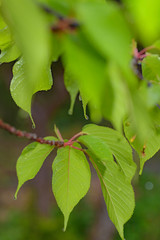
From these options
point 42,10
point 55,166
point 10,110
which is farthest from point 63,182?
point 10,110

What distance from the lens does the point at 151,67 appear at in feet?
1.81

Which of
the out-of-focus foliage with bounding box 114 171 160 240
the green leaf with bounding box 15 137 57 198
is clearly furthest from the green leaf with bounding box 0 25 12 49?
the out-of-focus foliage with bounding box 114 171 160 240

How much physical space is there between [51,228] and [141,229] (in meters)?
1.50

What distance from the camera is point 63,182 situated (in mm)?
632

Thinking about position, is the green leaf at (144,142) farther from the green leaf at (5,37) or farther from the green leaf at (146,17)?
the green leaf at (146,17)

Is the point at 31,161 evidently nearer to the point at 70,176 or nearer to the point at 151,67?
the point at 70,176

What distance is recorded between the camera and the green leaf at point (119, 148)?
605 millimetres

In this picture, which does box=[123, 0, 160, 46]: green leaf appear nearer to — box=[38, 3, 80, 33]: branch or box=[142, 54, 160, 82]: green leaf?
box=[38, 3, 80, 33]: branch

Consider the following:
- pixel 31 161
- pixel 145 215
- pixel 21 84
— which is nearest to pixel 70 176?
pixel 31 161

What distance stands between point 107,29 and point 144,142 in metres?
0.37

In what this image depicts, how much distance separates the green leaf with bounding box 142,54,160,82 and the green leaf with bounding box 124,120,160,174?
77 millimetres

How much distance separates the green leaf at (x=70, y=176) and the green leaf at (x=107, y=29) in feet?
1.21

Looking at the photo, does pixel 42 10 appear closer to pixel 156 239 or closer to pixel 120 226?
pixel 120 226

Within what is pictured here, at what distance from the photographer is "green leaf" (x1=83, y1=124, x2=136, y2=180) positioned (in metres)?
0.60
